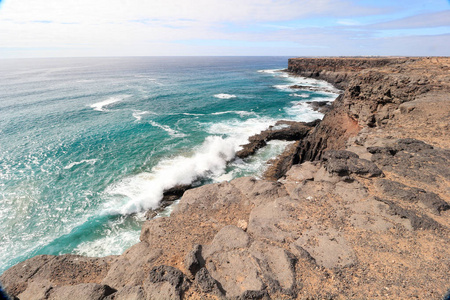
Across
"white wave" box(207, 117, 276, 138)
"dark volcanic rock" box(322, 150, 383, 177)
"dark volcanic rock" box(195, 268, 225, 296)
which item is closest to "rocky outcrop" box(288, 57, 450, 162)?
"dark volcanic rock" box(322, 150, 383, 177)

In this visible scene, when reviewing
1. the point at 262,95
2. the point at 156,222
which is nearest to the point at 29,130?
the point at 156,222

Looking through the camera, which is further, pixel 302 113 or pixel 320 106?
pixel 320 106

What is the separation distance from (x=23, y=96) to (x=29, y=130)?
25190 mm

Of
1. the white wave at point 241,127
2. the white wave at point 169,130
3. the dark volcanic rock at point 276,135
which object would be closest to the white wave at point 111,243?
the dark volcanic rock at point 276,135

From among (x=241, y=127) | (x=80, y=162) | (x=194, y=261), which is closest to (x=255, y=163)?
(x=241, y=127)

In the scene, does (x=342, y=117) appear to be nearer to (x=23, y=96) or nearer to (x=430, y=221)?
(x=430, y=221)

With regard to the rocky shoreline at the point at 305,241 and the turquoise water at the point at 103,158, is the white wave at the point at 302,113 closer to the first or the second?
the turquoise water at the point at 103,158

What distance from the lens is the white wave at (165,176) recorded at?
17.9 meters

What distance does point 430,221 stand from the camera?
7.75 m

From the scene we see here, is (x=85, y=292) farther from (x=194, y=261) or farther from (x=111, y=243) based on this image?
(x=111, y=243)

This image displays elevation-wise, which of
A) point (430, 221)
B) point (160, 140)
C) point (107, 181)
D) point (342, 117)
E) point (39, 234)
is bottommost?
point (39, 234)

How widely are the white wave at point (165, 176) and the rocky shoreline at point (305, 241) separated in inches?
331

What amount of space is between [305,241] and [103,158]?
24.5 metres

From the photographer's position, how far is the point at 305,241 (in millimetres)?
7699
